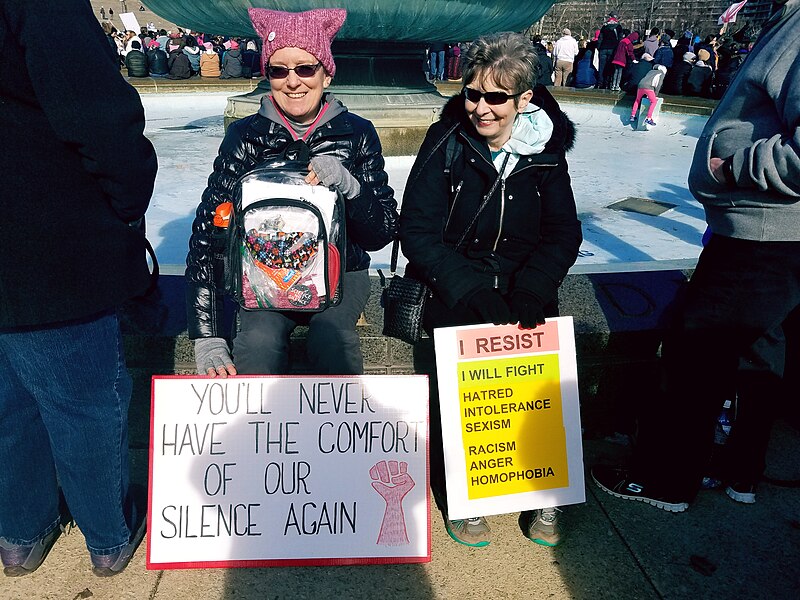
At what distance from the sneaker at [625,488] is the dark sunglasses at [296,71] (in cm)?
206

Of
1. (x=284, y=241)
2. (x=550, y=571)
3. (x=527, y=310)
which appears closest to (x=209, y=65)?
Result: (x=284, y=241)

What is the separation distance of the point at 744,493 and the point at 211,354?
7.46ft

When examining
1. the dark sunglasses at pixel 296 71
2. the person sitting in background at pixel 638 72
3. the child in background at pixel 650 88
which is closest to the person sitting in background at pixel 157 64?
the person sitting in background at pixel 638 72

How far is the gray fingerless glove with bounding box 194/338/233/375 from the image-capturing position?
89.4 inches

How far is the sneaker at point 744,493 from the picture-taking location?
268cm

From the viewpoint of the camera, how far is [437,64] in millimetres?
19547

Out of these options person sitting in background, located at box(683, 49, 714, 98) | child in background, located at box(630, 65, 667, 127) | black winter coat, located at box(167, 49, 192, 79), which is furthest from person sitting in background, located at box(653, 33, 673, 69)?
black winter coat, located at box(167, 49, 192, 79)

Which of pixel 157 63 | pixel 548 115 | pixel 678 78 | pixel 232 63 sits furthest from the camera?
pixel 232 63

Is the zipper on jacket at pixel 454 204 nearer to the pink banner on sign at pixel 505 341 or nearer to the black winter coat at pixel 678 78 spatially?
the pink banner on sign at pixel 505 341

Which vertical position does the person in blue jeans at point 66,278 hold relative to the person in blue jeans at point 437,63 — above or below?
above

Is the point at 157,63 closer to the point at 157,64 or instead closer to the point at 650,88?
the point at 157,64

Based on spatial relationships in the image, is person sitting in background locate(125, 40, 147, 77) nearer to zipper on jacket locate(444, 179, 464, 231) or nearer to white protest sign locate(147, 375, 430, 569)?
zipper on jacket locate(444, 179, 464, 231)

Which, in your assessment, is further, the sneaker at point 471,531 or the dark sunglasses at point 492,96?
the sneaker at point 471,531

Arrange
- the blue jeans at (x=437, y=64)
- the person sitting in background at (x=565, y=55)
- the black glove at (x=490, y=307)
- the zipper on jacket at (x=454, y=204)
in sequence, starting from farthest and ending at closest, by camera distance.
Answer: the blue jeans at (x=437, y=64) < the person sitting in background at (x=565, y=55) < the zipper on jacket at (x=454, y=204) < the black glove at (x=490, y=307)
